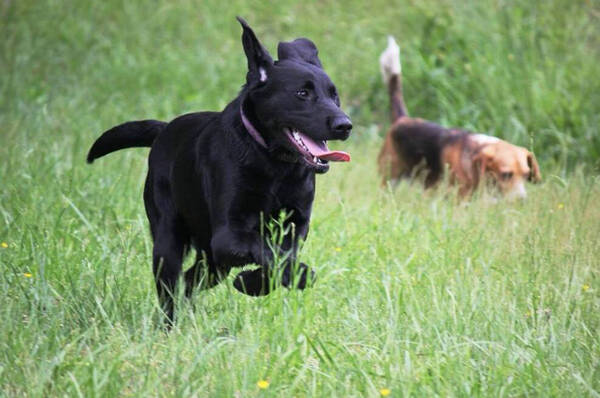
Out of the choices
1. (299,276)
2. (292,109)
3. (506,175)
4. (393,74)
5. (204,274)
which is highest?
(292,109)

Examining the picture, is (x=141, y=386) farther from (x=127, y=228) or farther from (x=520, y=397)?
(x=127, y=228)

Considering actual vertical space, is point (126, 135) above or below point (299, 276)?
above

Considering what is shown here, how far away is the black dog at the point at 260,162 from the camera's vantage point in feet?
11.9

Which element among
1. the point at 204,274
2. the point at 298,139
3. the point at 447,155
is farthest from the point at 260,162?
the point at 447,155

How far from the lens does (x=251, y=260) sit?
365cm

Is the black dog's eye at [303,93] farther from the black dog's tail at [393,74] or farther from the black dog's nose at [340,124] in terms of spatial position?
the black dog's tail at [393,74]

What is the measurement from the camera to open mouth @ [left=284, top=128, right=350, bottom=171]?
3598 mm

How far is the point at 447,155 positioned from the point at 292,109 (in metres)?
3.87

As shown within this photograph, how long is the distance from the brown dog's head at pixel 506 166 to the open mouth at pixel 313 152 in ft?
10.7

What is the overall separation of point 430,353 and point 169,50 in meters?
8.46

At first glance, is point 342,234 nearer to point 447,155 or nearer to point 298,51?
point 298,51

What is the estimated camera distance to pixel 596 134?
313 inches

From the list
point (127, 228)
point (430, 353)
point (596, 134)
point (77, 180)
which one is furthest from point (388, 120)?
point (430, 353)

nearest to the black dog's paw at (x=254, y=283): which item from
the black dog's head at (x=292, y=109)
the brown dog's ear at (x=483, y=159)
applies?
the black dog's head at (x=292, y=109)
